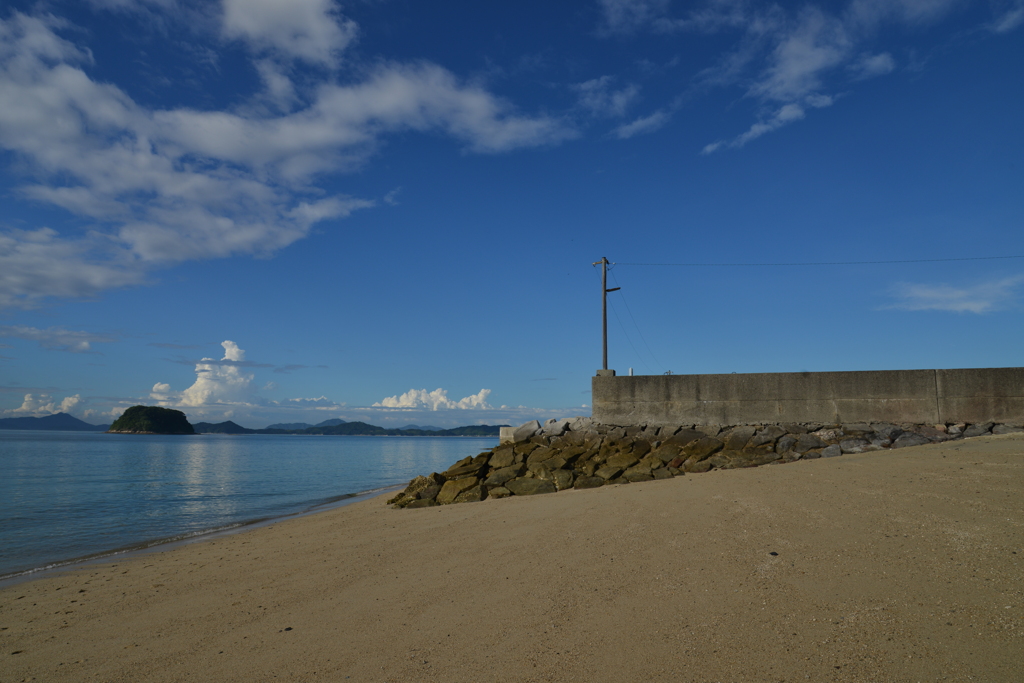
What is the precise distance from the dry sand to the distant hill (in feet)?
645

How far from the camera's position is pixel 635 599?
17.3 feet

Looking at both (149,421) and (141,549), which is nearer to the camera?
(141,549)

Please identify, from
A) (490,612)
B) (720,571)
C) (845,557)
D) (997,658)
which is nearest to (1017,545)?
(845,557)

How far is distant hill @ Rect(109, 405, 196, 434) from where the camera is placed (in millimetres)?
173625

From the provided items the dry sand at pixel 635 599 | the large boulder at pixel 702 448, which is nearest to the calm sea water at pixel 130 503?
the dry sand at pixel 635 599

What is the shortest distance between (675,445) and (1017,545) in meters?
8.37

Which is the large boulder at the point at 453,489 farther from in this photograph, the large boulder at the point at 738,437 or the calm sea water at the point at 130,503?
the calm sea water at the point at 130,503

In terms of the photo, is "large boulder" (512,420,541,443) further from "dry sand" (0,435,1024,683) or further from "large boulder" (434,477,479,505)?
"dry sand" (0,435,1024,683)

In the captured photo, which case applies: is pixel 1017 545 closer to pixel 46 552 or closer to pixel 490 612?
pixel 490 612

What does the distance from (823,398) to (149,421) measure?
668ft

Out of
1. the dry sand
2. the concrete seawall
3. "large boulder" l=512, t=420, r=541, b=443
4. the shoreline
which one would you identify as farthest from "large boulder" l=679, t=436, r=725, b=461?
the shoreline

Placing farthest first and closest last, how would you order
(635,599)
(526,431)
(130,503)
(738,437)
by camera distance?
(130,503), (526,431), (738,437), (635,599)

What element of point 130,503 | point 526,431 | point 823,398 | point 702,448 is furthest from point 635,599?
point 130,503

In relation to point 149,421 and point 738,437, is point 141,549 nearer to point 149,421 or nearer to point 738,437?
point 738,437
